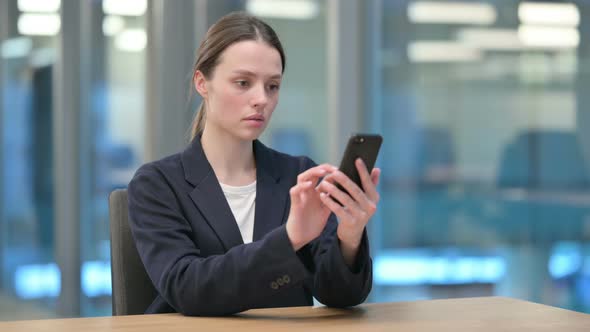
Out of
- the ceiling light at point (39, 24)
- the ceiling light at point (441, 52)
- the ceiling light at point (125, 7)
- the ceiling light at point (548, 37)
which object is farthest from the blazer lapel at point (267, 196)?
the ceiling light at point (39, 24)

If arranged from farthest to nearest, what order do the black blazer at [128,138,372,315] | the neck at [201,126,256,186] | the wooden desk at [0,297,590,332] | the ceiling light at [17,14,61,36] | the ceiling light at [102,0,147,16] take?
the ceiling light at [17,14,61,36], the ceiling light at [102,0,147,16], the neck at [201,126,256,186], the black blazer at [128,138,372,315], the wooden desk at [0,297,590,332]

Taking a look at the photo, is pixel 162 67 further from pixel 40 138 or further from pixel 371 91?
pixel 40 138

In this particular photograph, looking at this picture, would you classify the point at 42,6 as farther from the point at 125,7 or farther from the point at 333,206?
the point at 333,206

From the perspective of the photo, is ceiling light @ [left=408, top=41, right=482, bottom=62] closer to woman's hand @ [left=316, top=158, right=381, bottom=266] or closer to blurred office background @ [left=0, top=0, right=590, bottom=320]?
blurred office background @ [left=0, top=0, right=590, bottom=320]

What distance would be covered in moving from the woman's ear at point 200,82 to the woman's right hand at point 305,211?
54 cm

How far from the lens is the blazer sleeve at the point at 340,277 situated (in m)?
1.87

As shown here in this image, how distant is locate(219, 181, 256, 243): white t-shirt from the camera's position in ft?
6.81

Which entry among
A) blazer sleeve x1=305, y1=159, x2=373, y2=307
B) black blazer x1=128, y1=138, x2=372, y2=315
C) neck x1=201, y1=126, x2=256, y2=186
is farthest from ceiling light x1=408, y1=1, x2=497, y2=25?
blazer sleeve x1=305, y1=159, x2=373, y2=307

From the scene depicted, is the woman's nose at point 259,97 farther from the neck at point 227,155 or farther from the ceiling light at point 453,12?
the ceiling light at point 453,12

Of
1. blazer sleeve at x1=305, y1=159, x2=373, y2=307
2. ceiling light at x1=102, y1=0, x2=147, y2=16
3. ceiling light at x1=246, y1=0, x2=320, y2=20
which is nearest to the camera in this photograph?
blazer sleeve at x1=305, y1=159, x2=373, y2=307

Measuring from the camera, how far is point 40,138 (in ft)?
24.5

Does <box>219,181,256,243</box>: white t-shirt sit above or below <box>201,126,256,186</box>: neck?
below

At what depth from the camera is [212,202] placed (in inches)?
80.1

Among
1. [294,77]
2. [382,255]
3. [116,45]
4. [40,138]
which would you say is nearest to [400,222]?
[382,255]
